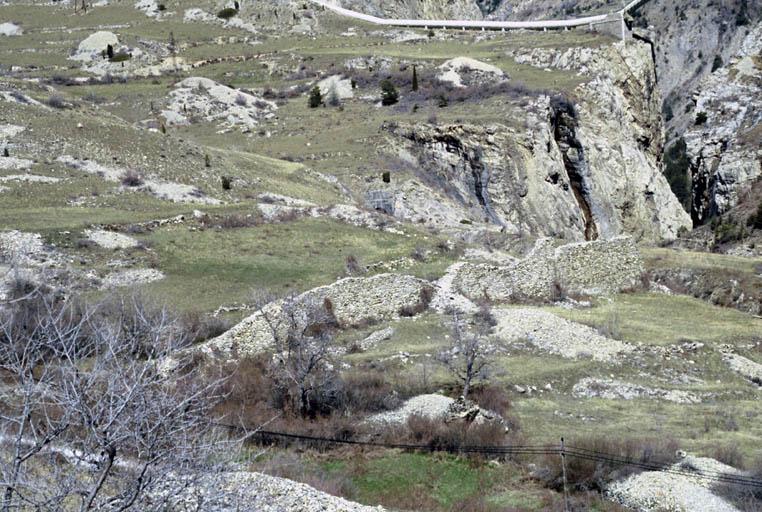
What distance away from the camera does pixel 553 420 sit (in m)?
21.9

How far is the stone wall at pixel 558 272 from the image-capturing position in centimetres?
3431

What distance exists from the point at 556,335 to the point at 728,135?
42043mm

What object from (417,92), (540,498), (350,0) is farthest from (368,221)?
(350,0)

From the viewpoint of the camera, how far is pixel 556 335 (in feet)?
95.8

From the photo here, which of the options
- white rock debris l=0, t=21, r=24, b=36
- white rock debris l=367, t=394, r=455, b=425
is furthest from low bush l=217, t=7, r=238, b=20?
white rock debris l=367, t=394, r=455, b=425

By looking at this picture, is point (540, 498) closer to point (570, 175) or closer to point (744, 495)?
point (744, 495)

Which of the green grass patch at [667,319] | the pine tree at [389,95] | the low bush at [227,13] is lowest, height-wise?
the green grass patch at [667,319]

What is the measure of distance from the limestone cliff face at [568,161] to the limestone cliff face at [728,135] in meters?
3.39

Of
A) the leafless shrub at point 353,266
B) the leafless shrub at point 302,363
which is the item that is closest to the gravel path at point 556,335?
the leafless shrub at point 353,266

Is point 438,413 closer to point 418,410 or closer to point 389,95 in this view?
point 418,410

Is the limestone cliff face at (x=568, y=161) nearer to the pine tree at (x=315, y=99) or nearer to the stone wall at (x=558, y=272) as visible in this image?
the stone wall at (x=558, y=272)

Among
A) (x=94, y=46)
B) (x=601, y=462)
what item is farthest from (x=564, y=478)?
(x=94, y=46)

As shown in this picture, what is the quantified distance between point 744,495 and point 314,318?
543 inches

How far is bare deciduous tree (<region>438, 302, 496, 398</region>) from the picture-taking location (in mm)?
23547
